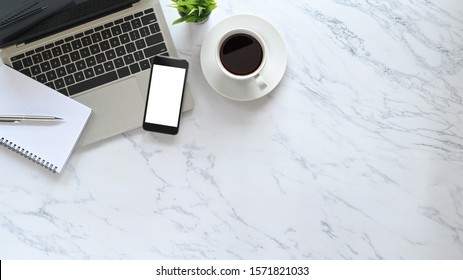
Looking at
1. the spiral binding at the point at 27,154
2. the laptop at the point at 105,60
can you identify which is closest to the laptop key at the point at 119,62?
the laptop at the point at 105,60

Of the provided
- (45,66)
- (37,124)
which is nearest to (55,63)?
(45,66)

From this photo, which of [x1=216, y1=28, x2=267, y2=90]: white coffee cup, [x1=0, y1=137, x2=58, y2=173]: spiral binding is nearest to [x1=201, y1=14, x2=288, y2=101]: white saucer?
[x1=216, y1=28, x2=267, y2=90]: white coffee cup

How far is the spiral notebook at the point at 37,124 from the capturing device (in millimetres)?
900

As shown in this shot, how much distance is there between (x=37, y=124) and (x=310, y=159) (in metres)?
0.53

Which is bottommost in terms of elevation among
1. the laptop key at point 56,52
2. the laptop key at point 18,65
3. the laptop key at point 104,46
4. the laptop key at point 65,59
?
the laptop key at point 18,65

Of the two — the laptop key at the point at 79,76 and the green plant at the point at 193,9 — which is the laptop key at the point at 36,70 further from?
the green plant at the point at 193,9

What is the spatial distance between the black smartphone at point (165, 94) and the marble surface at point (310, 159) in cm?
3

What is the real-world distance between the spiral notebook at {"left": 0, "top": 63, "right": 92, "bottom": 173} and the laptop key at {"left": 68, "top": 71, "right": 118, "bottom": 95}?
3 cm

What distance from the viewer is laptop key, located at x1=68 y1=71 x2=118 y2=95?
0.91 m

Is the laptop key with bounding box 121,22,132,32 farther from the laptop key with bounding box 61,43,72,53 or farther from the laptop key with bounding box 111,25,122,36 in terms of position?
the laptop key with bounding box 61,43,72,53

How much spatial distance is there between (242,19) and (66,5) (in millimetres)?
317

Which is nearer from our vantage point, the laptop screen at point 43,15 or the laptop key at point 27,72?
the laptop screen at point 43,15
